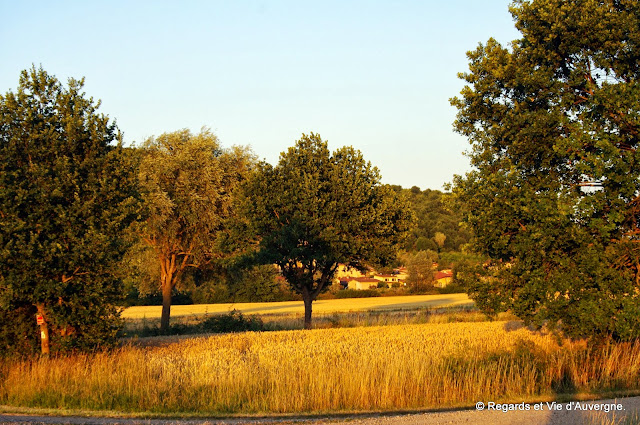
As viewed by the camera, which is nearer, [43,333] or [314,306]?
[43,333]

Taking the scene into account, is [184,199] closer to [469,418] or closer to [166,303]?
[166,303]

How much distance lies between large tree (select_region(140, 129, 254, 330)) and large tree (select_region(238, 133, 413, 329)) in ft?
10.1

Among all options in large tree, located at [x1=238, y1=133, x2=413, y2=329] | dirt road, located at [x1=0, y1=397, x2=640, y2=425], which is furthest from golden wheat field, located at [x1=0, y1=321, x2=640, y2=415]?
large tree, located at [x1=238, y1=133, x2=413, y2=329]

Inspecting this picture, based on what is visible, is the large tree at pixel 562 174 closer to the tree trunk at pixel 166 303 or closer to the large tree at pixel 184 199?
the large tree at pixel 184 199

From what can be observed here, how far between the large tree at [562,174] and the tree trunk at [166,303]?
2342cm

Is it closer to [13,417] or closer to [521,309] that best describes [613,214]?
[521,309]

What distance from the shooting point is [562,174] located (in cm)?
1936

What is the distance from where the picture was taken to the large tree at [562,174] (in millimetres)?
16969

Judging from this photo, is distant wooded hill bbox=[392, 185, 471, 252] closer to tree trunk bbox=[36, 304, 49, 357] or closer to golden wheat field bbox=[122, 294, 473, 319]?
golden wheat field bbox=[122, 294, 473, 319]

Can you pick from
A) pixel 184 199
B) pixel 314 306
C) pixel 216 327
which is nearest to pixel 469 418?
pixel 216 327

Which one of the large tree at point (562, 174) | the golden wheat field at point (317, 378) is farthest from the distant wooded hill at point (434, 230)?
the golden wheat field at point (317, 378)

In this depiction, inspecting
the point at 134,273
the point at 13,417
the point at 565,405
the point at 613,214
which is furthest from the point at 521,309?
the point at 13,417

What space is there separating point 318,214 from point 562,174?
56.4 feet

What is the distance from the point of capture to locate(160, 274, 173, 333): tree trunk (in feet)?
123
